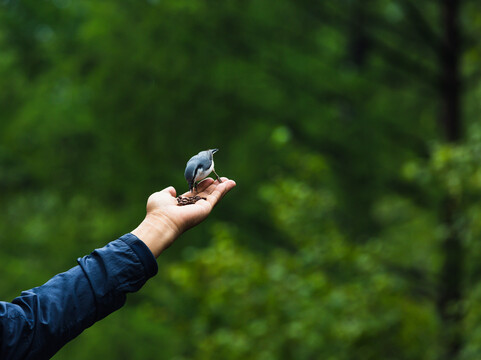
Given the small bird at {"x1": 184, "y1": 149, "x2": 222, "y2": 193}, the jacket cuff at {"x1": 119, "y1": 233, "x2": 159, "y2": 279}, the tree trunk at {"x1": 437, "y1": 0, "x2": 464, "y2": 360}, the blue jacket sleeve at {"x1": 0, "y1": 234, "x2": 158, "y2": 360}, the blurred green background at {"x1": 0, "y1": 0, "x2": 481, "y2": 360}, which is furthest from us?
the tree trunk at {"x1": 437, "y1": 0, "x2": 464, "y2": 360}

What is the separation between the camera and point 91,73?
630 cm

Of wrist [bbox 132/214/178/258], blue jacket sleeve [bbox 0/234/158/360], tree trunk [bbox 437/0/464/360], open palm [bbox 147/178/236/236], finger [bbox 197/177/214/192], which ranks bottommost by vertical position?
blue jacket sleeve [bbox 0/234/158/360]

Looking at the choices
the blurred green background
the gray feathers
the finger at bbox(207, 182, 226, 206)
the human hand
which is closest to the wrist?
the human hand

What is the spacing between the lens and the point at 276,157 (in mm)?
6258

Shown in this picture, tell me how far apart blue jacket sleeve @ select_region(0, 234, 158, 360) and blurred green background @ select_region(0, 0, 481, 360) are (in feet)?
10.3

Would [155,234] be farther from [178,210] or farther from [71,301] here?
[71,301]

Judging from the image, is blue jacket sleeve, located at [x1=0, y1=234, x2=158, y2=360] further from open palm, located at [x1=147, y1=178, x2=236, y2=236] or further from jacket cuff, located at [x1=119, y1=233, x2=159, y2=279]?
Result: open palm, located at [x1=147, y1=178, x2=236, y2=236]

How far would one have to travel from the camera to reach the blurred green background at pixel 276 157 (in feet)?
17.2

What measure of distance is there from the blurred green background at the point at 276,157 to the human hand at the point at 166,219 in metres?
2.66

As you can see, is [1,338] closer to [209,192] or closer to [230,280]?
[209,192]

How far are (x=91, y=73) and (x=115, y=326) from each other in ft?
11.4


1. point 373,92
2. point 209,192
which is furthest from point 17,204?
point 209,192

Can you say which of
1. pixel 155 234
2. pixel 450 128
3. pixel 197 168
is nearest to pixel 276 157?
pixel 450 128

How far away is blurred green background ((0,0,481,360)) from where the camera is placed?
525 centimetres
